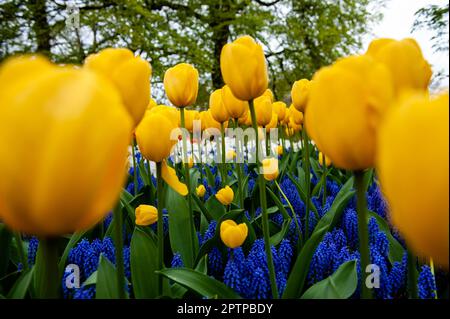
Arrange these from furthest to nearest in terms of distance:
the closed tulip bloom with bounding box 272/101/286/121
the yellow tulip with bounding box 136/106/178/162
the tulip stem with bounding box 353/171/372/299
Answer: the closed tulip bloom with bounding box 272/101/286/121, the yellow tulip with bounding box 136/106/178/162, the tulip stem with bounding box 353/171/372/299

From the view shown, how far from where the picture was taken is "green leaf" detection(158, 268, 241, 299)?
752 millimetres

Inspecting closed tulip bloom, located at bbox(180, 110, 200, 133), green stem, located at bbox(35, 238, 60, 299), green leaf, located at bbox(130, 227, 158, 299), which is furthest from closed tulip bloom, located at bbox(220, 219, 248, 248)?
closed tulip bloom, located at bbox(180, 110, 200, 133)

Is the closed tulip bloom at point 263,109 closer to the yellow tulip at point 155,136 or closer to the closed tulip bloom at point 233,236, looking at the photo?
the closed tulip bloom at point 233,236

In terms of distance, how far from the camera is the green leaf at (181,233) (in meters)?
1.17

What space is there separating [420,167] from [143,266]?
71 centimetres

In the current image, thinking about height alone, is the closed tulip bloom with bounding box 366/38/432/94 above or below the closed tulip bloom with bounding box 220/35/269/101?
below

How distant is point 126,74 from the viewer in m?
0.58

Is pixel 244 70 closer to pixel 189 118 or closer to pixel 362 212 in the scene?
pixel 362 212

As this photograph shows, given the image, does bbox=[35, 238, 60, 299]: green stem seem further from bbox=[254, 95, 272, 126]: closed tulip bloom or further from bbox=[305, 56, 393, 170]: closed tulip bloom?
bbox=[254, 95, 272, 126]: closed tulip bloom

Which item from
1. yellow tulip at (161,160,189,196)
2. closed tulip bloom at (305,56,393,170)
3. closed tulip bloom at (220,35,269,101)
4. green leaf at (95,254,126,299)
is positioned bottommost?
green leaf at (95,254,126,299)

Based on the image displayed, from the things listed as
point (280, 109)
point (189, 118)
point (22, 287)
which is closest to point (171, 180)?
point (22, 287)

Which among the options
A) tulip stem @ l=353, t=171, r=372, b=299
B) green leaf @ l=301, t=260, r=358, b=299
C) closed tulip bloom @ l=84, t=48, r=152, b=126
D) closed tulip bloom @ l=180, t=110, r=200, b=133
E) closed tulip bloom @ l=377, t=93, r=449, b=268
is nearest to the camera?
closed tulip bloom @ l=377, t=93, r=449, b=268

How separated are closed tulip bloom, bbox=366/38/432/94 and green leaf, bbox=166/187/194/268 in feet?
2.47
